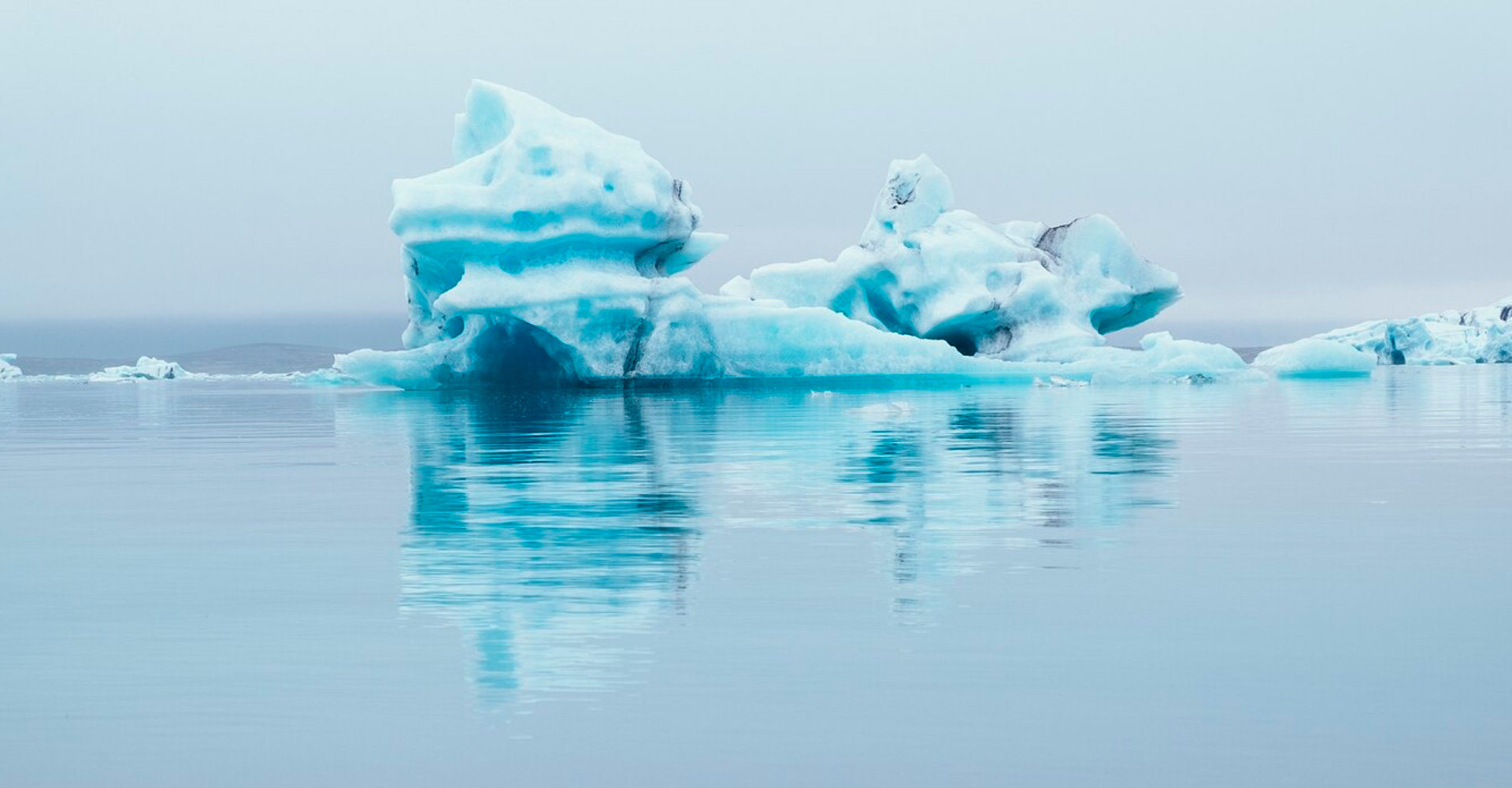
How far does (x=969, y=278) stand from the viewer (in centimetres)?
2930

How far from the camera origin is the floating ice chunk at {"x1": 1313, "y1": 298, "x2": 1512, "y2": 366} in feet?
170

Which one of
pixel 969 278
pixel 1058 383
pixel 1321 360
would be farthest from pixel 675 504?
pixel 1321 360

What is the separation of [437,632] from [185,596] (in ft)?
3.52

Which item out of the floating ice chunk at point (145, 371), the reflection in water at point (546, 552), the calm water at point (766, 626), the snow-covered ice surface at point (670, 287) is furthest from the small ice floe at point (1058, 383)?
the floating ice chunk at point (145, 371)

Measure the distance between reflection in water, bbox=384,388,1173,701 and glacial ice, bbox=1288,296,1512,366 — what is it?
41907 millimetres

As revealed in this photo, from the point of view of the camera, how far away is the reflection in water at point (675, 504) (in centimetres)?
388

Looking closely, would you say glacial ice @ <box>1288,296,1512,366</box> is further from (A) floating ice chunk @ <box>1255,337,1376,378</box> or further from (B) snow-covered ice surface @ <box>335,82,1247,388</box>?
(B) snow-covered ice surface @ <box>335,82,1247,388</box>

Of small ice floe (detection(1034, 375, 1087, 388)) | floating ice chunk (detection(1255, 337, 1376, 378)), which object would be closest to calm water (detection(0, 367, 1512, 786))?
small ice floe (detection(1034, 375, 1087, 388))

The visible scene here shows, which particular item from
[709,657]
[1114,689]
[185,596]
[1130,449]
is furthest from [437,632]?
[1130,449]

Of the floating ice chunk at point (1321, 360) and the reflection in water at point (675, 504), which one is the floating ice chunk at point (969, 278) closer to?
the floating ice chunk at point (1321, 360)

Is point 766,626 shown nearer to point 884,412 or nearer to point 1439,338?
point 884,412

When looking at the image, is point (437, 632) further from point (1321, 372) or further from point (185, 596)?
point (1321, 372)

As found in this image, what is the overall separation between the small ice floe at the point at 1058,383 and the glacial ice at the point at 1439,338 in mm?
27896

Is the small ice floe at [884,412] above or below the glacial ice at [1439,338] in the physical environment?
below
